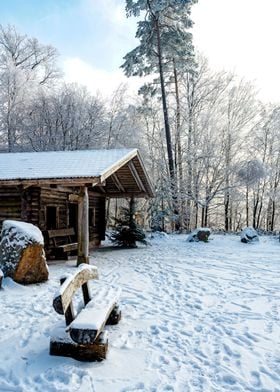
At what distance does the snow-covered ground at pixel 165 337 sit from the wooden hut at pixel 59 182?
8.36 ft

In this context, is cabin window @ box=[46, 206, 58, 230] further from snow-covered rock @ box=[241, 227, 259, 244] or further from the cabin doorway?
snow-covered rock @ box=[241, 227, 259, 244]

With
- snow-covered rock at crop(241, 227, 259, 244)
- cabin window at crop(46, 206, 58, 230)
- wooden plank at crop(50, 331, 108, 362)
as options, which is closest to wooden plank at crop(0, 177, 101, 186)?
cabin window at crop(46, 206, 58, 230)

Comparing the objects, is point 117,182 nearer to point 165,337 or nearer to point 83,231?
point 83,231

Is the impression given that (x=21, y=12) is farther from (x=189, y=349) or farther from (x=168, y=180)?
(x=168, y=180)

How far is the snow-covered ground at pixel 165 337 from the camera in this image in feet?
11.5

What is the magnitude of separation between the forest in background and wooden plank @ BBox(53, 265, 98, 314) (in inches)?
646

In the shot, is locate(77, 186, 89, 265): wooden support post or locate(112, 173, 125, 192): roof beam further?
locate(112, 173, 125, 192): roof beam

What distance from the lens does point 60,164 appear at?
10758mm

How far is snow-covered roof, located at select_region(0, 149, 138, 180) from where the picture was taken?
962 cm

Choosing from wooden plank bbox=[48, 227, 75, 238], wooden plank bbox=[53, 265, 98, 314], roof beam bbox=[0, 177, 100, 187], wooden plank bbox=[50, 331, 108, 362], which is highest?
roof beam bbox=[0, 177, 100, 187]

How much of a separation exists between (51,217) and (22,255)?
5.43 metres

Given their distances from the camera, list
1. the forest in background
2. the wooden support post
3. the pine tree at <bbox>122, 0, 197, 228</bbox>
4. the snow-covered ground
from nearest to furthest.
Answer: the snow-covered ground < the wooden support post < the pine tree at <bbox>122, 0, 197, 228</bbox> < the forest in background

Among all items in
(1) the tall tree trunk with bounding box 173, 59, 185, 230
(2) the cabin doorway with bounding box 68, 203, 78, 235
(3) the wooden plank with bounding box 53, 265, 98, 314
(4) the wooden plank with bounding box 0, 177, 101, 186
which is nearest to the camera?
(3) the wooden plank with bounding box 53, 265, 98, 314

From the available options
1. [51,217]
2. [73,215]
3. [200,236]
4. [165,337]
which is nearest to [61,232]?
[51,217]
